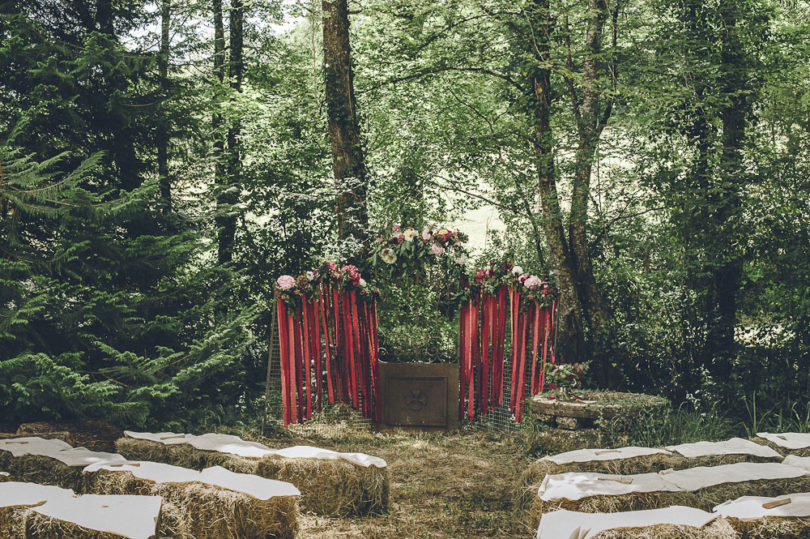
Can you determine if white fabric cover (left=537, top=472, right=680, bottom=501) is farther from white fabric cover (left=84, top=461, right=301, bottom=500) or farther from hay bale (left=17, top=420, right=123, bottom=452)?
hay bale (left=17, top=420, right=123, bottom=452)

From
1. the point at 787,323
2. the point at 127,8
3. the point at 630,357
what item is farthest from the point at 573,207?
the point at 127,8

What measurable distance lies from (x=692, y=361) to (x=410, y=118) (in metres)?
4.99

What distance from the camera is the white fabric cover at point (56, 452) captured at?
11.1 feet

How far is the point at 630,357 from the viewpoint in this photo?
680cm

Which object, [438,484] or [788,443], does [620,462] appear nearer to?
[788,443]

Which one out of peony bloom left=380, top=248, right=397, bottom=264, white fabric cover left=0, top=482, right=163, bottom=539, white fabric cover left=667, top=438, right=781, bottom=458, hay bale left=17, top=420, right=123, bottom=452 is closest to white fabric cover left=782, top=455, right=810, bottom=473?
white fabric cover left=667, top=438, right=781, bottom=458

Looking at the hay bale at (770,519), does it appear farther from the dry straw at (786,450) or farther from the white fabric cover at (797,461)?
the dry straw at (786,450)

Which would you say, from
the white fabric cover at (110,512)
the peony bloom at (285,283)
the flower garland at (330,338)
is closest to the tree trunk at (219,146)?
the peony bloom at (285,283)

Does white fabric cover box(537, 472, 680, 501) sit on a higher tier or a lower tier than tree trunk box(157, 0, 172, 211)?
lower

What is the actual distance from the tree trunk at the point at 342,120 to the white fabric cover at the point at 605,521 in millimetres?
5304

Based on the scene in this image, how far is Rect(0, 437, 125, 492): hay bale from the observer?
3.35 metres

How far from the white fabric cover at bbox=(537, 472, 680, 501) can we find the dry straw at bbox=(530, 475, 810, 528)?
0.06ft

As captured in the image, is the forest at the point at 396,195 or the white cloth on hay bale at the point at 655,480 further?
the forest at the point at 396,195

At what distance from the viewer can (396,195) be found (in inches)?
311
